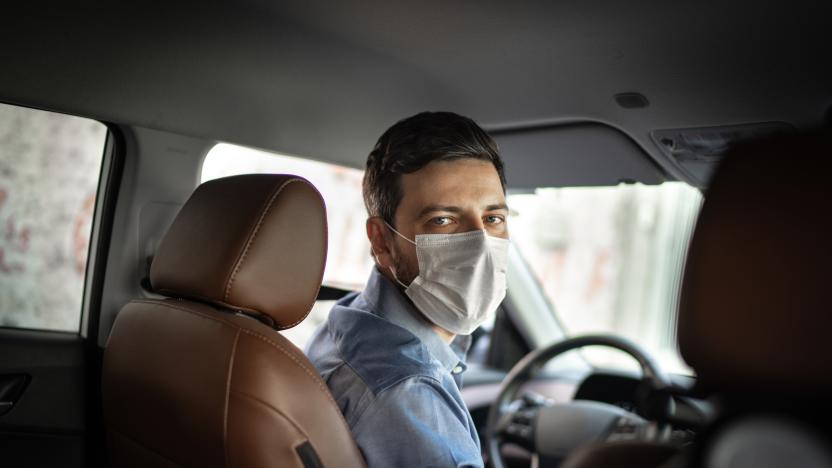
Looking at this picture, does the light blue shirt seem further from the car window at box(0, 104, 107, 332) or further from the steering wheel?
the car window at box(0, 104, 107, 332)

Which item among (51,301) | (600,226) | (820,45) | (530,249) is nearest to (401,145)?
(820,45)

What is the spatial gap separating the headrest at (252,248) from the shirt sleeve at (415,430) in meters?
0.31

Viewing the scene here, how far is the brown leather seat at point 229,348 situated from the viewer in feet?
4.98

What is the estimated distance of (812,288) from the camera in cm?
76

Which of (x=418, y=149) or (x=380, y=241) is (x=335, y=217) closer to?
(x=380, y=241)

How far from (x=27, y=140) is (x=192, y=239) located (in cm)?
112

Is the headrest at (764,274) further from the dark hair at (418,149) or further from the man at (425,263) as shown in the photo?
the dark hair at (418,149)

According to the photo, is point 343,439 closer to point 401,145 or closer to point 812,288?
point 401,145

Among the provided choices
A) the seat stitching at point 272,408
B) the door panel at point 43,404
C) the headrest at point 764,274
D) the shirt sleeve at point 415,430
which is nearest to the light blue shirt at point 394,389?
the shirt sleeve at point 415,430

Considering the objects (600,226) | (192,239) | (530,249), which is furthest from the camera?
(600,226)

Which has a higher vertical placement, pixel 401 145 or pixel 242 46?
pixel 242 46

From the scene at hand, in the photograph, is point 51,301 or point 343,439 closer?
point 343,439

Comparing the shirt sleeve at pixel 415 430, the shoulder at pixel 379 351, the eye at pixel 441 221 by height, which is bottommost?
the shirt sleeve at pixel 415 430

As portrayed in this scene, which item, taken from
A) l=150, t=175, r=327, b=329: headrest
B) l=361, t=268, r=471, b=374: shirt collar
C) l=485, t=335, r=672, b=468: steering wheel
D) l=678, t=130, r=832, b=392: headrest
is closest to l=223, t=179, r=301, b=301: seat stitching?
l=150, t=175, r=327, b=329: headrest
